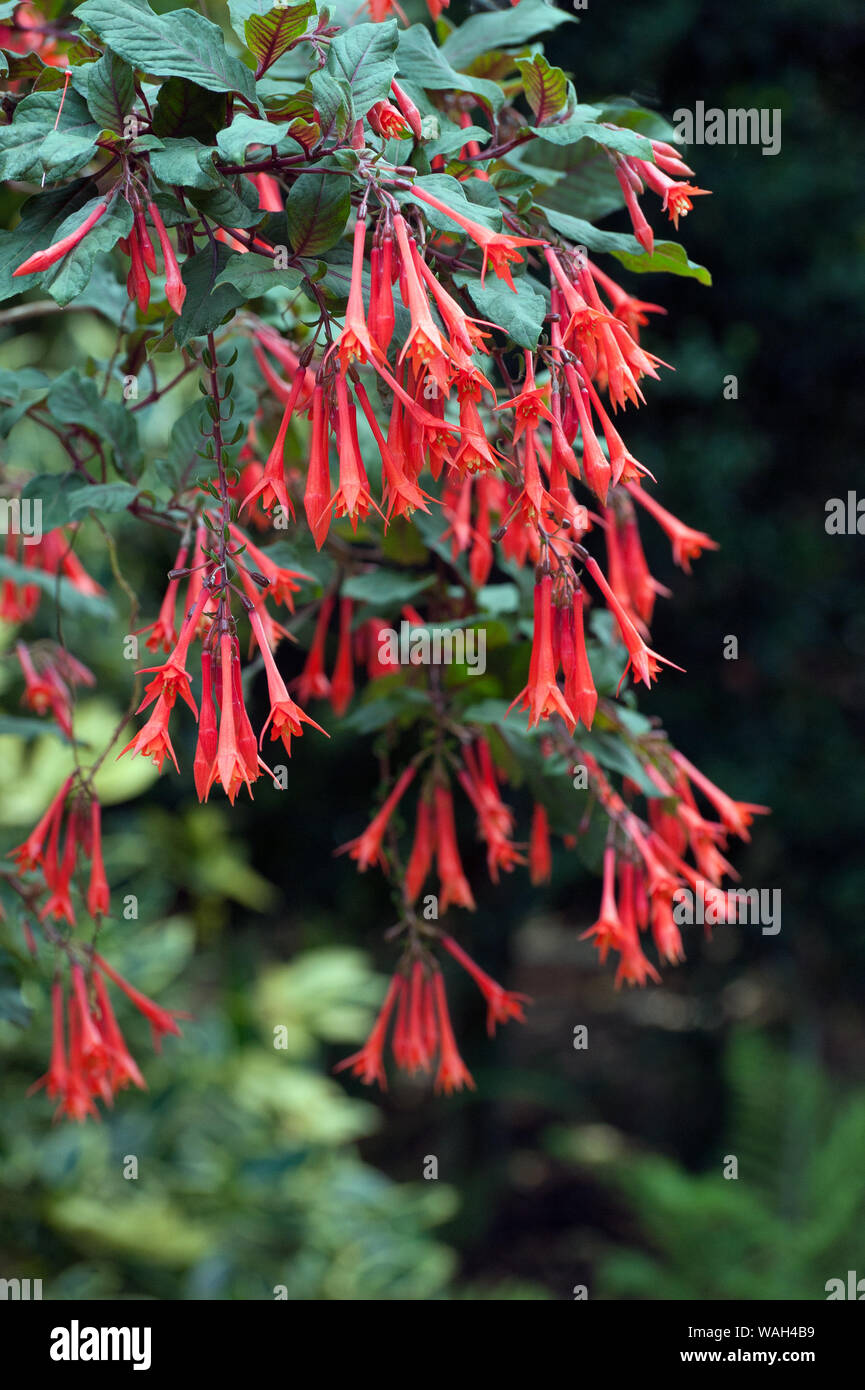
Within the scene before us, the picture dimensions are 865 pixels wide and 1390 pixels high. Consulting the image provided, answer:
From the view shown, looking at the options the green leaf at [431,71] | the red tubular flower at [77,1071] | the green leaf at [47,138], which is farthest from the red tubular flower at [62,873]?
the green leaf at [431,71]

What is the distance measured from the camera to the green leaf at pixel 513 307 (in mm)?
669

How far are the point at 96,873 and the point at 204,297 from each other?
20.4 inches

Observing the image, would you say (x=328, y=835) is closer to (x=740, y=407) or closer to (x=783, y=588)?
(x=783, y=588)

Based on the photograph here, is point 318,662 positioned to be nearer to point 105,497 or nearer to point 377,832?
point 377,832

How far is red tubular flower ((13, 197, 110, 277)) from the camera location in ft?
2.11

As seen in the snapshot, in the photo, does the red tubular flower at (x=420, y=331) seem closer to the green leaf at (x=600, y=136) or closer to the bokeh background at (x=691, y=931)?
the green leaf at (x=600, y=136)

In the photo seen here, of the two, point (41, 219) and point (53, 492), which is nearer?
point (41, 219)

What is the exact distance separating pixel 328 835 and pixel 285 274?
2.52 meters

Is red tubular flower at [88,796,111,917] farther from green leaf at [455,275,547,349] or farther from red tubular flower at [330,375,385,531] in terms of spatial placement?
green leaf at [455,275,547,349]

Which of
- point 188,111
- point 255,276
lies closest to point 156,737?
point 255,276

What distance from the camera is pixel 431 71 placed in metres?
0.85
